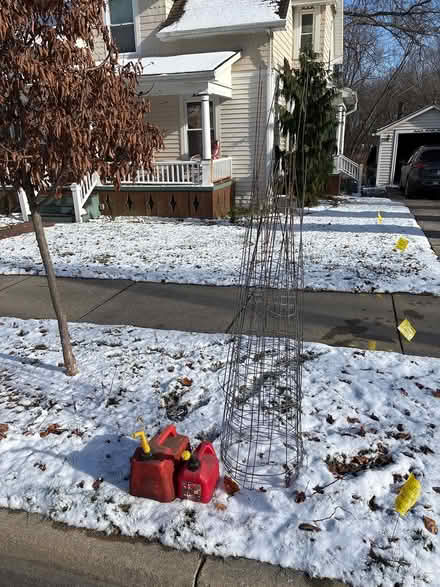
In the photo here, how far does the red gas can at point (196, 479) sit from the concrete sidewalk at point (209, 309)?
2.20 meters

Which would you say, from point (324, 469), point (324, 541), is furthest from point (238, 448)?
point (324, 541)

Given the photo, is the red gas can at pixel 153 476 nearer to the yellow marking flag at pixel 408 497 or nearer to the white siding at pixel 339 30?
the yellow marking flag at pixel 408 497

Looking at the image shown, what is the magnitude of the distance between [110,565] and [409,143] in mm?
24173

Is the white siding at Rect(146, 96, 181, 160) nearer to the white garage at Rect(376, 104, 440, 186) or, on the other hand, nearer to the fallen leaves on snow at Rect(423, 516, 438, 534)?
the white garage at Rect(376, 104, 440, 186)

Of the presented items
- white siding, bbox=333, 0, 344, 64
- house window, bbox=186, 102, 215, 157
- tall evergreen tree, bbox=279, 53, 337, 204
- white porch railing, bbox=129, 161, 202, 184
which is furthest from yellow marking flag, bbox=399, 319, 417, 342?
white siding, bbox=333, 0, 344, 64

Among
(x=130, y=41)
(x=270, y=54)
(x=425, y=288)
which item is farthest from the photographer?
(x=130, y=41)

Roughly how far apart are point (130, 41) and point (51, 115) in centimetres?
1165

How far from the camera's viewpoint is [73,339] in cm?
436

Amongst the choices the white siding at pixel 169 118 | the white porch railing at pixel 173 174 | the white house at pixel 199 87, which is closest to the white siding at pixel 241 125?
the white house at pixel 199 87

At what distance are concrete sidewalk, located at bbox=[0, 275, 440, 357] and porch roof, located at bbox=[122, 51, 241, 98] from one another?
5.85 m

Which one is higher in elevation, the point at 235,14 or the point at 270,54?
the point at 235,14

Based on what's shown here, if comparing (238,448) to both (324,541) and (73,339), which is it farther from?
(73,339)

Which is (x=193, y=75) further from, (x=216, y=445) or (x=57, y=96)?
(x=216, y=445)

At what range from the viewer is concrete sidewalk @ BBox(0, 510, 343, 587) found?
1976 millimetres
